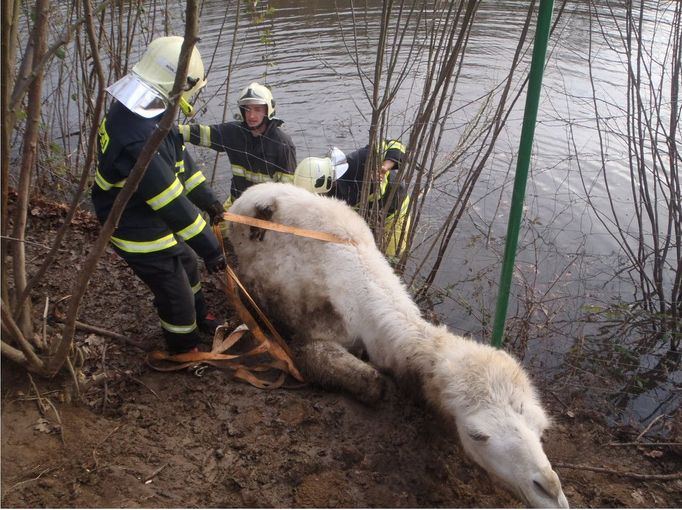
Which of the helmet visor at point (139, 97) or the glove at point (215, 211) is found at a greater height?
the helmet visor at point (139, 97)

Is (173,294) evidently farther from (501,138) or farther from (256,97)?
(501,138)

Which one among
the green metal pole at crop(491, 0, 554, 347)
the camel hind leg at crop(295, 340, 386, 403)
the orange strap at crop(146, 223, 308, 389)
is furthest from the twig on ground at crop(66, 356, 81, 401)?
the green metal pole at crop(491, 0, 554, 347)

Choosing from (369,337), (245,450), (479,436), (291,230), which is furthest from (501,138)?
(245,450)

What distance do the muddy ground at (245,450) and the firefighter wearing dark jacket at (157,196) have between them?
24.0 inches

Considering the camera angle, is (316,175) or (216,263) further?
(316,175)

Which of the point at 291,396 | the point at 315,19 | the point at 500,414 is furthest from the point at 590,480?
the point at 315,19

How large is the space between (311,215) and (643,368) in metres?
3.42

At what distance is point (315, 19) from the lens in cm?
1366

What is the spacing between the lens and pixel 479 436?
3.17 metres

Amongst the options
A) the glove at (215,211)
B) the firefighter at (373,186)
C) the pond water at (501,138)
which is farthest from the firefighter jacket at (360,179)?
the glove at (215,211)

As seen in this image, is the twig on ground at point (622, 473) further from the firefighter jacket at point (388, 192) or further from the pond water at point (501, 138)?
the firefighter jacket at point (388, 192)

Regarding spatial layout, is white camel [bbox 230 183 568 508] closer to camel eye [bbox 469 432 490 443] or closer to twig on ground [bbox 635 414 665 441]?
camel eye [bbox 469 432 490 443]

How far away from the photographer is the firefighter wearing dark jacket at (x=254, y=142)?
6438 millimetres

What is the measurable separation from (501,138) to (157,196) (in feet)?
23.9
